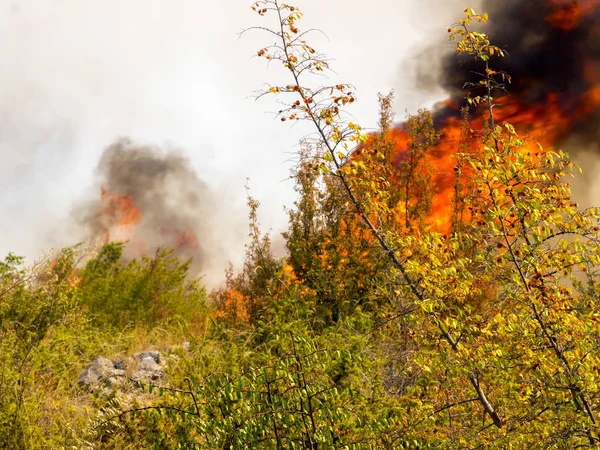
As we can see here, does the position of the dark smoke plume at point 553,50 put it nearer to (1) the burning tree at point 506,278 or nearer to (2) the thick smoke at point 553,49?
(2) the thick smoke at point 553,49

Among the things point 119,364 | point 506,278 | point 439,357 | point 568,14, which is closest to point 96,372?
point 119,364

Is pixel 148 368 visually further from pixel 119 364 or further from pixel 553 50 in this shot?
pixel 553 50

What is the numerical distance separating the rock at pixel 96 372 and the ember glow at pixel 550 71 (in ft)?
34.1

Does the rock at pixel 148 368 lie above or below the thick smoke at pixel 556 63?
below

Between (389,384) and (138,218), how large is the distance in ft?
58.2

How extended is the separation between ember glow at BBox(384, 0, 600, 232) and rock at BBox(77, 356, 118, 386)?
1038 cm

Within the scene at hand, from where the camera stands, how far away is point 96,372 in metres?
7.37

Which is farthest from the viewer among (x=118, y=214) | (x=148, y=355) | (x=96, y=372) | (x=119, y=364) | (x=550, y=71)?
(x=118, y=214)

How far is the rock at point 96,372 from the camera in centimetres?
708

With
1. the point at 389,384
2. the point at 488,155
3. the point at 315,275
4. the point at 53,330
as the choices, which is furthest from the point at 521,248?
the point at 53,330

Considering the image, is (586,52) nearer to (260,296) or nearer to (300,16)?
(260,296)

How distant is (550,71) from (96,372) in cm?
1433

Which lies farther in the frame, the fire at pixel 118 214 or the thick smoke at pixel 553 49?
the fire at pixel 118 214


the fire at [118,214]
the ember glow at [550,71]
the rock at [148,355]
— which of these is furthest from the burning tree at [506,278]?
the fire at [118,214]
